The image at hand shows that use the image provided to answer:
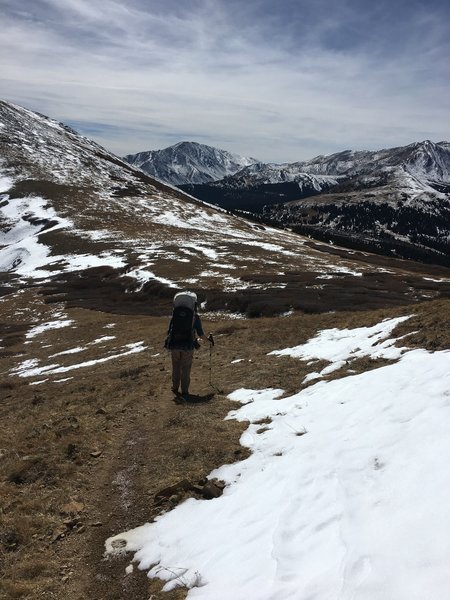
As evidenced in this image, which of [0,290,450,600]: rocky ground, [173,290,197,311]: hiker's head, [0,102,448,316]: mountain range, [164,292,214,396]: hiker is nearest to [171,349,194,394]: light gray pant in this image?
[164,292,214,396]: hiker

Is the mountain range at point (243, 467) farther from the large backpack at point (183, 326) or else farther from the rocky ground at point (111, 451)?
the large backpack at point (183, 326)

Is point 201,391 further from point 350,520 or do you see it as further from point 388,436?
point 350,520

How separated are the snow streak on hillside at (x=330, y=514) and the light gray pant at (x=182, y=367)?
5.20 metres

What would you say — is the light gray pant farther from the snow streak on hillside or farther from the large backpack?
the snow streak on hillside

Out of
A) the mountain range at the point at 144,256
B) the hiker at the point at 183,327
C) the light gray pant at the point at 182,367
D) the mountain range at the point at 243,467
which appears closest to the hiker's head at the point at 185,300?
the hiker at the point at 183,327

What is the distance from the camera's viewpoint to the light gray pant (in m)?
15.6

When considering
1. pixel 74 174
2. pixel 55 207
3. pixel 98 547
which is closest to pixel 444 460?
pixel 98 547

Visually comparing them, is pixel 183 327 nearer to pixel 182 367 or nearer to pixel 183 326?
pixel 183 326

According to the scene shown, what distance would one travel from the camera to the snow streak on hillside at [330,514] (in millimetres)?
5199

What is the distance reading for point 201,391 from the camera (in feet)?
54.8

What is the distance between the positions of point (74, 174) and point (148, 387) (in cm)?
18970

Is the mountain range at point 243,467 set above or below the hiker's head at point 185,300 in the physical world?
below

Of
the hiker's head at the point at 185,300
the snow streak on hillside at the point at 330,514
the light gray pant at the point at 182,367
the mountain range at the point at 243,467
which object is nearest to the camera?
the snow streak on hillside at the point at 330,514

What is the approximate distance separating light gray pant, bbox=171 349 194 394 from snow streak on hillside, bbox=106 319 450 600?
5.20 meters
